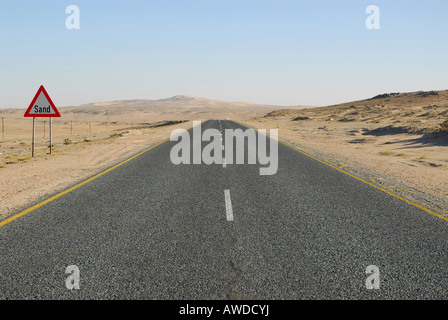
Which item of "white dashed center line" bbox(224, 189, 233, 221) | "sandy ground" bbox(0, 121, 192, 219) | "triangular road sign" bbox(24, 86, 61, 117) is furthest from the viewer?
"triangular road sign" bbox(24, 86, 61, 117)

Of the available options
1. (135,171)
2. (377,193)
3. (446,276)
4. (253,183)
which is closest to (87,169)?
(135,171)

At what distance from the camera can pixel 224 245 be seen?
192 inches

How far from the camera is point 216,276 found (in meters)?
3.95

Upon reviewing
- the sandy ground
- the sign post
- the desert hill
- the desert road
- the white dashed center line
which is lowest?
the desert road

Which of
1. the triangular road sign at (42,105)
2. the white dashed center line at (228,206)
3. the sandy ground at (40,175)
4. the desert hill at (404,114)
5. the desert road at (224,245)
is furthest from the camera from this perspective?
the desert hill at (404,114)

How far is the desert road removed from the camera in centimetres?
371

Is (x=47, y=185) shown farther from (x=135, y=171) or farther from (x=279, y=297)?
(x=279, y=297)

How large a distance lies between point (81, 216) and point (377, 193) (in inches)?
261

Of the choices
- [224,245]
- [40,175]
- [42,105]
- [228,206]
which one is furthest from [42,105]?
[224,245]

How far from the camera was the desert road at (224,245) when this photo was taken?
3715 millimetres

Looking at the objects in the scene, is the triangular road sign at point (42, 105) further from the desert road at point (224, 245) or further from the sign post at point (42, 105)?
the desert road at point (224, 245)

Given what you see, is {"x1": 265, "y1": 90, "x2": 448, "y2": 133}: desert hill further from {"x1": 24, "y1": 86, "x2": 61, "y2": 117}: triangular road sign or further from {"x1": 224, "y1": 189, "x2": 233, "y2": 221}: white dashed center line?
{"x1": 24, "y1": 86, "x2": 61, "y2": 117}: triangular road sign

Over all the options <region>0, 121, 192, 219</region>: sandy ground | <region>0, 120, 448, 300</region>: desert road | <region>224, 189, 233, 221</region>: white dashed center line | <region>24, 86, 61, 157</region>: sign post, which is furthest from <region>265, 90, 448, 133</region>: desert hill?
<region>24, 86, 61, 157</region>: sign post

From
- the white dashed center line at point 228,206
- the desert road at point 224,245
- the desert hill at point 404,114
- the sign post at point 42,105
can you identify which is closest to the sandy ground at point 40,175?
the desert road at point 224,245
